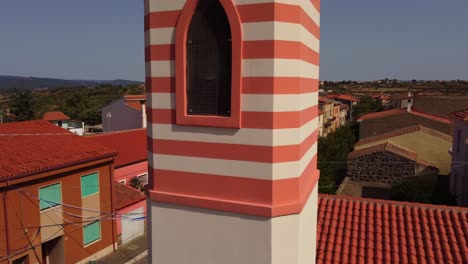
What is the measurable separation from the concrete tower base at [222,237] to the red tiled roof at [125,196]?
56.5ft

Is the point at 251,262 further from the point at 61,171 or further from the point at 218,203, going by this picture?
the point at 61,171

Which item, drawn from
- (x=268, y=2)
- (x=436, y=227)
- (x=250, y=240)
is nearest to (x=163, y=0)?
(x=268, y=2)

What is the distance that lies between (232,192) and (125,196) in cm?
1923

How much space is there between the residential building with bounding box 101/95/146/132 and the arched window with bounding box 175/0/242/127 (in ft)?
135

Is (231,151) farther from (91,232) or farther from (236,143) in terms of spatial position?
(91,232)

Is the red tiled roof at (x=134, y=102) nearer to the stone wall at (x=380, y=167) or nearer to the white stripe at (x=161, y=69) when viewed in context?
the stone wall at (x=380, y=167)

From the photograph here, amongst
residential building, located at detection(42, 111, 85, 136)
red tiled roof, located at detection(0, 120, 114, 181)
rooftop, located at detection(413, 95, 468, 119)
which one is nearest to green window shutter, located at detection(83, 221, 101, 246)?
red tiled roof, located at detection(0, 120, 114, 181)

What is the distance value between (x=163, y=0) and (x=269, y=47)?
1.46 metres

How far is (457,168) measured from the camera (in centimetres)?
2333

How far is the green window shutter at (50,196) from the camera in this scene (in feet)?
51.4

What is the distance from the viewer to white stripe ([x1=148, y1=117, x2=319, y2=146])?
389 cm

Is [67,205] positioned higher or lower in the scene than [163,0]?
lower

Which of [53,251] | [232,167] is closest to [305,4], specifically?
[232,167]

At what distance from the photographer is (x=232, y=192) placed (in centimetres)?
406
